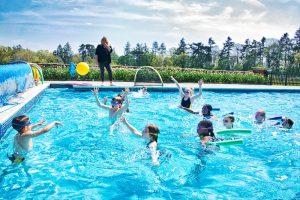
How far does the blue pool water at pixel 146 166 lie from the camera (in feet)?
14.4

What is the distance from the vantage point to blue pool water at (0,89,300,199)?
439 cm

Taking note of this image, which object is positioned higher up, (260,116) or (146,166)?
(260,116)

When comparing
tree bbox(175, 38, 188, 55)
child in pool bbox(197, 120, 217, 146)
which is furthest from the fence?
tree bbox(175, 38, 188, 55)

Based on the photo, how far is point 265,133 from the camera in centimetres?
768

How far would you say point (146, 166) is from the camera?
518cm

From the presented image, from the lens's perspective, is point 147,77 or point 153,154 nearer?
point 153,154

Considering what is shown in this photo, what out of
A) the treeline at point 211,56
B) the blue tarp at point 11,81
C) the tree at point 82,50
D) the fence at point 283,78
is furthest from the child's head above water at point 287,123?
the tree at point 82,50

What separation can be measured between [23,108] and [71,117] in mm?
1337

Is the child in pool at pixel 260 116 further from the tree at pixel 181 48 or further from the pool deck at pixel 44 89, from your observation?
the tree at pixel 181 48

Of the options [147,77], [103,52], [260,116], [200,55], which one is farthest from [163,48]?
[260,116]

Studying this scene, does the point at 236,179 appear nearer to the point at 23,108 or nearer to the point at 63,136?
the point at 63,136

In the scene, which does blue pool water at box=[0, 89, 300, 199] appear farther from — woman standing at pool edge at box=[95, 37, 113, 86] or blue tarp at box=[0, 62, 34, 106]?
woman standing at pool edge at box=[95, 37, 113, 86]

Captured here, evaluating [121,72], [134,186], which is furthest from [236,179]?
[121,72]

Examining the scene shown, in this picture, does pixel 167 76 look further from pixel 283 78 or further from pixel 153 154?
pixel 153 154
